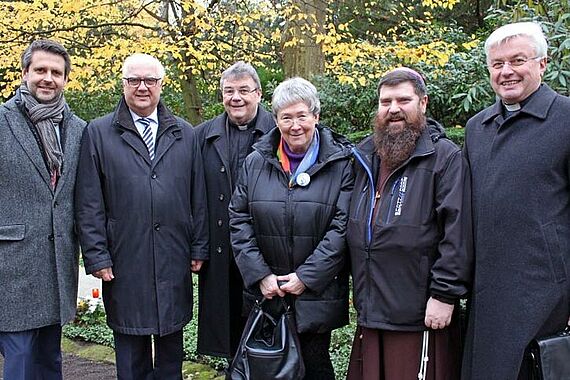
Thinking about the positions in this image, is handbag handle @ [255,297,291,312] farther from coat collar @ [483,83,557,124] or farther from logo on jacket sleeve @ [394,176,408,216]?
coat collar @ [483,83,557,124]

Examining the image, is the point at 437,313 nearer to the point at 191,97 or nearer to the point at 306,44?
the point at 306,44

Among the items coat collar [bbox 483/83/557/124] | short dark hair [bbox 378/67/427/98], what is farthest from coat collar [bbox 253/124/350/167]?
coat collar [bbox 483/83/557/124]

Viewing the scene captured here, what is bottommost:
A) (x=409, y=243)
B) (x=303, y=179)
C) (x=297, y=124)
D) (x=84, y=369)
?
(x=84, y=369)

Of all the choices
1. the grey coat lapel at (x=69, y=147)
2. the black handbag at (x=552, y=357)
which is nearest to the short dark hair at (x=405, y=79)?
the black handbag at (x=552, y=357)

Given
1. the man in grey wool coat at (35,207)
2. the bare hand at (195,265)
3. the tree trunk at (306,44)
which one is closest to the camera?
the man in grey wool coat at (35,207)

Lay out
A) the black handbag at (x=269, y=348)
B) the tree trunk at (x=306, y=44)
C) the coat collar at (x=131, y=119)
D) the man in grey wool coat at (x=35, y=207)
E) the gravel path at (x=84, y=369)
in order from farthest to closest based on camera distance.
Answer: the tree trunk at (x=306, y=44) → the gravel path at (x=84, y=369) → the coat collar at (x=131, y=119) → the man in grey wool coat at (x=35, y=207) → the black handbag at (x=269, y=348)

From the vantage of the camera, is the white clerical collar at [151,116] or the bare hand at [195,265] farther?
the bare hand at [195,265]

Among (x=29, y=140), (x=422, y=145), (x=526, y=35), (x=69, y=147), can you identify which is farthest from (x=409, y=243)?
(x=29, y=140)

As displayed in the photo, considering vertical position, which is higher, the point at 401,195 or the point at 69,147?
the point at 69,147

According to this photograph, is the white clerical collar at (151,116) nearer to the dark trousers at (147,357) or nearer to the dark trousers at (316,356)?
the dark trousers at (147,357)

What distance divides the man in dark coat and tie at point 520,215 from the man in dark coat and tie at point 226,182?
1496 millimetres

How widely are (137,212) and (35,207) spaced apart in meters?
0.53

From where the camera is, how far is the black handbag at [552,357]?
2748 mm

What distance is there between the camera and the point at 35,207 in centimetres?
344
